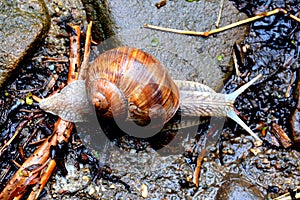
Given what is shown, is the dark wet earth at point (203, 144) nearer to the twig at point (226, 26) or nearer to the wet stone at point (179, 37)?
the twig at point (226, 26)

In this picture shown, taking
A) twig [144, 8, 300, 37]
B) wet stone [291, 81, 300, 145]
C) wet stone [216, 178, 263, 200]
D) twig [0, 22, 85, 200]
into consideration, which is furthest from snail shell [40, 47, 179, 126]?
wet stone [291, 81, 300, 145]

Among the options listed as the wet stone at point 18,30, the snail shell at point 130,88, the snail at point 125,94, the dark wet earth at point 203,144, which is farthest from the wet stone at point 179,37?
the wet stone at point 18,30

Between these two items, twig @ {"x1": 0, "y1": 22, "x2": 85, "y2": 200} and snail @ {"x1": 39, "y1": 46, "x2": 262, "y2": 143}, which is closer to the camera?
snail @ {"x1": 39, "y1": 46, "x2": 262, "y2": 143}

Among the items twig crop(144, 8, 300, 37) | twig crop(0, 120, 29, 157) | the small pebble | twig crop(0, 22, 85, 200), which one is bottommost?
the small pebble

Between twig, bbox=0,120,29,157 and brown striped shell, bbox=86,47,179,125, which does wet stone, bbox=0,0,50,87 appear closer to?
twig, bbox=0,120,29,157

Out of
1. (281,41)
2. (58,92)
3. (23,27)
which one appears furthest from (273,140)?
(23,27)

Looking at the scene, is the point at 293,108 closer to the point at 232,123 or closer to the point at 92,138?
the point at 232,123
